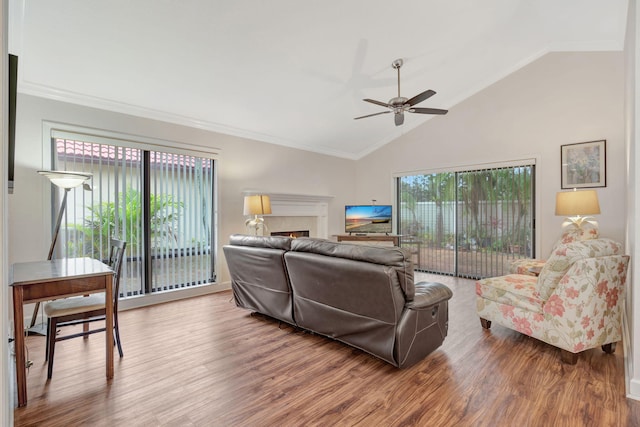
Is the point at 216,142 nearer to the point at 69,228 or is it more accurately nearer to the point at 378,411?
the point at 69,228

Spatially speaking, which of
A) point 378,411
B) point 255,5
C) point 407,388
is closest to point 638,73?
point 407,388

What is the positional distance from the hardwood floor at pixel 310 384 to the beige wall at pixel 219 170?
1.15m

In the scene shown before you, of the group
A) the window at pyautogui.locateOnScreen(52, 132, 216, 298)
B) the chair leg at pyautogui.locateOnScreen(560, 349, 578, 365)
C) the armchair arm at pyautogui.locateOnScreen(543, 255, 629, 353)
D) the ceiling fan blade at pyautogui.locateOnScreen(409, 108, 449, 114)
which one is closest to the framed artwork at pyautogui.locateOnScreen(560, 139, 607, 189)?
the ceiling fan blade at pyautogui.locateOnScreen(409, 108, 449, 114)

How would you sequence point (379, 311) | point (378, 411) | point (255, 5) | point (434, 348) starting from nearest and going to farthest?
point (378, 411), point (379, 311), point (434, 348), point (255, 5)

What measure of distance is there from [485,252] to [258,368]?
454 cm

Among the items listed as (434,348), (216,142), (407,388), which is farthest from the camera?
(216,142)

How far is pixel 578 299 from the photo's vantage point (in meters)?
2.26

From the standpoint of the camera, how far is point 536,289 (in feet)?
8.43

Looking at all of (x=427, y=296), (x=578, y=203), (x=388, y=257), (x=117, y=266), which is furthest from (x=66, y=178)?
(x=578, y=203)

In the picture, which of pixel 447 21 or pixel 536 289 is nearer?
pixel 536 289

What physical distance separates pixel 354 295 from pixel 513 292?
1.55 meters

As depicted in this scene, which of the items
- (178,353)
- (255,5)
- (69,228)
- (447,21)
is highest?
(447,21)

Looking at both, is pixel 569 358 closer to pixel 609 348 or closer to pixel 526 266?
pixel 609 348

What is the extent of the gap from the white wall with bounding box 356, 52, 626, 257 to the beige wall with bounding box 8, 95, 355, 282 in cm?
206
